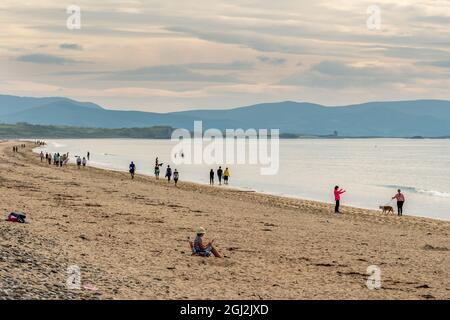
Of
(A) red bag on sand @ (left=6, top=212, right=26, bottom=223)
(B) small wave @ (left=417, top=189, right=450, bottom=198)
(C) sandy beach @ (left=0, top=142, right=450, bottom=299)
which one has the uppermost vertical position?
(A) red bag on sand @ (left=6, top=212, right=26, bottom=223)

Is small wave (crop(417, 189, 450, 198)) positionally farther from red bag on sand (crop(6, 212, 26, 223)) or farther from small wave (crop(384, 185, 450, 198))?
red bag on sand (crop(6, 212, 26, 223))

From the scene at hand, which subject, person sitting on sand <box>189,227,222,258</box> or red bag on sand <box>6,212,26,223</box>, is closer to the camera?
person sitting on sand <box>189,227,222,258</box>

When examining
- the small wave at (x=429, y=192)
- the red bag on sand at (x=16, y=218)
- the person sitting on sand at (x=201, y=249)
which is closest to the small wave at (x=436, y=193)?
the small wave at (x=429, y=192)

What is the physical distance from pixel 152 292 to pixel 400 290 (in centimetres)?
623

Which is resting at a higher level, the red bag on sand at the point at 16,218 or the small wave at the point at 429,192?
the red bag on sand at the point at 16,218

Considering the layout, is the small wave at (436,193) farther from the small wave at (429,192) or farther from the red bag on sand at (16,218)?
the red bag on sand at (16,218)

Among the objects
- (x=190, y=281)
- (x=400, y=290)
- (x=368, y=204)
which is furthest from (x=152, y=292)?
(x=368, y=204)

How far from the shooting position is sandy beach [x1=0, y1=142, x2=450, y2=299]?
14305 mm

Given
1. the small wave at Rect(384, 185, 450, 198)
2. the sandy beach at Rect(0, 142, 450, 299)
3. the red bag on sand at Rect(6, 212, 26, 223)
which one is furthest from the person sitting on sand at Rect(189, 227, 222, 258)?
the small wave at Rect(384, 185, 450, 198)

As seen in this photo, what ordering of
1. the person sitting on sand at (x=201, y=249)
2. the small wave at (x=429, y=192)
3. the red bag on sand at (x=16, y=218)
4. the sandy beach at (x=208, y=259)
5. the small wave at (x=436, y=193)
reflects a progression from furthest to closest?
the small wave at (x=429, y=192) → the small wave at (x=436, y=193) → the red bag on sand at (x=16, y=218) → the person sitting on sand at (x=201, y=249) → the sandy beach at (x=208, y=259)

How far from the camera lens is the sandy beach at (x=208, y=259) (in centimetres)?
1430

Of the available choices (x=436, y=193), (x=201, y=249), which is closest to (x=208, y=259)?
(x=201, y=249)

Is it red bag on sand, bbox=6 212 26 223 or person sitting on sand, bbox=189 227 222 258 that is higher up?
red bag on sand, bbox=6 212 26 223

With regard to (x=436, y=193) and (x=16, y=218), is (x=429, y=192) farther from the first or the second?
(x=16, y=218)
